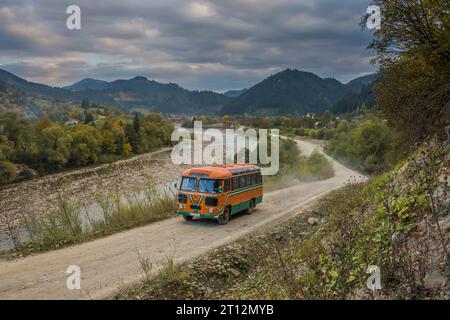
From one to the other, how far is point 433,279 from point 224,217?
1383 centimetres

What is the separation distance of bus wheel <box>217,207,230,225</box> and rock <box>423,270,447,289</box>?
13286mm

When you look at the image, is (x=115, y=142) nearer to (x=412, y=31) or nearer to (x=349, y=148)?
(x=349, y=148)

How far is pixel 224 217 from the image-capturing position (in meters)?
19.9

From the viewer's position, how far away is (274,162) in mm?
50906

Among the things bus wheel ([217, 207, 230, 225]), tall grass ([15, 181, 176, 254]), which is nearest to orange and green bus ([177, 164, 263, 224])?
bus wheel ([217, 207, 230, 225])

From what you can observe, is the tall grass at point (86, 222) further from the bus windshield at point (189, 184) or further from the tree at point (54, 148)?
the tree at point (54, 148)

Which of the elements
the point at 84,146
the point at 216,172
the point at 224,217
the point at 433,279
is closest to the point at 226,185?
the point at 216,172

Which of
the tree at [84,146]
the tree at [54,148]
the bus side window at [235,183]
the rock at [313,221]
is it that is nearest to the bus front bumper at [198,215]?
the bus side window at [235,183]

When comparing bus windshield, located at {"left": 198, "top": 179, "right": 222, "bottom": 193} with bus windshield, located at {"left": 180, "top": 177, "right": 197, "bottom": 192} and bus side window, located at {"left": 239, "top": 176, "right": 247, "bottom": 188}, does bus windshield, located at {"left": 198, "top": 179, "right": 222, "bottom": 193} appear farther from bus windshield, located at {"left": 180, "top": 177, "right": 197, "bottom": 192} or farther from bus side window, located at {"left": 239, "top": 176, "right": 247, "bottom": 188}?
bus side window, located at {"left": 239, "top": 176, "right": 247, "bottom": 188}

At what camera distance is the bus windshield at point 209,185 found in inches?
767

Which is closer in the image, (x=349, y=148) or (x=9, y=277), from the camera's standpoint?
(x=9, y=277)
